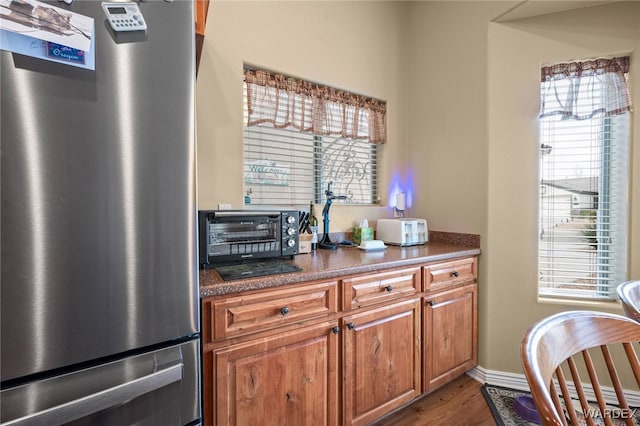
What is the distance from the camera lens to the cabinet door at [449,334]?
1957 mm

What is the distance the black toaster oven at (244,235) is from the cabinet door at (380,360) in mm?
503

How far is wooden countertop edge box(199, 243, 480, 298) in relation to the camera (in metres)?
1.22

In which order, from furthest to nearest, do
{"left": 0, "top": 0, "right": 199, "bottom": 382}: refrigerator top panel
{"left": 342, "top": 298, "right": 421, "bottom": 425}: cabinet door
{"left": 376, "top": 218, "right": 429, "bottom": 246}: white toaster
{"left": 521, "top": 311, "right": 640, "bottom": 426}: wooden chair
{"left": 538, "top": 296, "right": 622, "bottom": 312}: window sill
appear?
{"left": 376, "top": 218, "right": 429, "bottom": 246}: white toaster → {"left": 538, "top": 296, "right": 622, "bottom": 312}: window sill → {"left": 342, "top": 298, "right": 421, "bottom": 425}: cabinet door → {"left": 0, "top": 0, "right": 199, "bottom": 382}: refrigerator top panel → {"left": 521, "top": 311, "right": 640, "bottom": 426}: wooden chair

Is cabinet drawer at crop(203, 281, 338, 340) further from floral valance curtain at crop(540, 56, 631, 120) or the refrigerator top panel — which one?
floral valance curtain at crop(540, 56, 631, 120)

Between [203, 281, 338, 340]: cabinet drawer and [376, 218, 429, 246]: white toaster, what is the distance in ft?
3.15

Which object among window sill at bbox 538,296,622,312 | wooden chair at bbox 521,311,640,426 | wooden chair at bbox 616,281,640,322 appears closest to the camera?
wooden chair at bbox 521,311,640,426

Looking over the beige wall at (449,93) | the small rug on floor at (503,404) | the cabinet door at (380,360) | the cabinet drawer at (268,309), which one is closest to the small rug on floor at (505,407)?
the small rug on floor at (503,404)

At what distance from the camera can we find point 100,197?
847 millimetres

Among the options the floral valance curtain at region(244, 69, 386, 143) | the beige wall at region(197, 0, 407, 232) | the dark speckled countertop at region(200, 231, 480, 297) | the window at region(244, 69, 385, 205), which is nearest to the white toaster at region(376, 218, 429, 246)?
the dark speckled countertop at region(200, 231, 480, 297)

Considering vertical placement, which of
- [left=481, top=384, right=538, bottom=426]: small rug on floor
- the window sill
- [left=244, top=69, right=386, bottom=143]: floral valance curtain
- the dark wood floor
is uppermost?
[left=244, top=69, right=386, bottom=143]: floral valance curtain

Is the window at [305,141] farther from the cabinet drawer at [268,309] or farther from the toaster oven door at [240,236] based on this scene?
the cabinet drawer at [268,309]

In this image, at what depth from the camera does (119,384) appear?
87cm

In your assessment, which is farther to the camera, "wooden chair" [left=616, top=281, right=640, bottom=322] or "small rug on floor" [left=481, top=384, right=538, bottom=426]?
"small rug on floor" [left=481, top=384, right=538, bottom=426]

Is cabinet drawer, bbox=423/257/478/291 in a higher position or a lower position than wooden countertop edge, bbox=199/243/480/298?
lower
